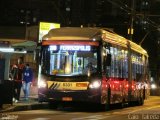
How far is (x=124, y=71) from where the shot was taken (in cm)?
2688

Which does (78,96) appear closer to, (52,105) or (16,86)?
(52,105)

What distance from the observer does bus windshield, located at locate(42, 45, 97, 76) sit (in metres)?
22.0

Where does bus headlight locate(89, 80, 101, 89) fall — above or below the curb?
above

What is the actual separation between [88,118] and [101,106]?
586 centimetres

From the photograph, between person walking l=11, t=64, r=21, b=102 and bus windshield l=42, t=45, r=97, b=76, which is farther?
person walking l=11, t=64, r=21, b=102

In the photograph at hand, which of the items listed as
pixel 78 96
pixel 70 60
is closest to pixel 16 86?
pixel 70 60

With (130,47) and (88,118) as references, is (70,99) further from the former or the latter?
(130,47)

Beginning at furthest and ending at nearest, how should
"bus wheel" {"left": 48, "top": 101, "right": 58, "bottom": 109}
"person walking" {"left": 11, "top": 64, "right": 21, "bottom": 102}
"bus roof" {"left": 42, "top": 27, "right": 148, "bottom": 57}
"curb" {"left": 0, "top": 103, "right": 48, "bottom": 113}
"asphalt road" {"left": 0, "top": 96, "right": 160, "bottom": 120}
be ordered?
"bus wheel" {"left": 48, "top": 101, "right": 58, "bottom": 109} < "person walking" {"left": 11, "top": 64, "right": 21, "bottom": 102} < "bus roof" {"left": 42, "top": 27, "right": 148, "bottom": 57} < "curb" {"left": 0, "top": 103, "right": 48, "bottom": 113} < "asphalt road" {"left": 0, "top": 96, "right": 160, "bottom": 120}

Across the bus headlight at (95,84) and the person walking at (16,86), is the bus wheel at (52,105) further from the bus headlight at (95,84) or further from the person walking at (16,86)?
the bus headlight at (95,84)

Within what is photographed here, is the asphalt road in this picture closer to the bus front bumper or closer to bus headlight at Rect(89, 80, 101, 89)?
the bus front bumper

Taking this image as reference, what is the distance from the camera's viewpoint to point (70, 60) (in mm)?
22188

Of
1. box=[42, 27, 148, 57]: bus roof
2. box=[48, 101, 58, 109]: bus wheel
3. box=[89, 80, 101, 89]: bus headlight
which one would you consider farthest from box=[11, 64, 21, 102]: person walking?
box=[89, 80, 101, 89]: bus headlight

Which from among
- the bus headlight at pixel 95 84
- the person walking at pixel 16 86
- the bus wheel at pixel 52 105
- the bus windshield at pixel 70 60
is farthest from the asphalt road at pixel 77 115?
the person walking at pixel 16 86

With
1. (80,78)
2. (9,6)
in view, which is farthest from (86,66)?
(9,6)
